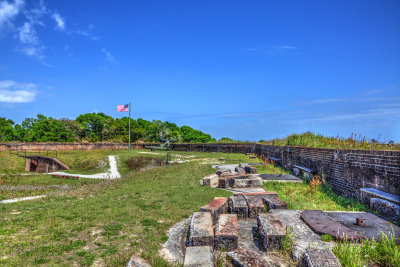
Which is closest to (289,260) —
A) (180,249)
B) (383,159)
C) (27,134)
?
(180,249)

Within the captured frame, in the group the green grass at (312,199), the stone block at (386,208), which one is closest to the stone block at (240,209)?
the green grass at (312,199)

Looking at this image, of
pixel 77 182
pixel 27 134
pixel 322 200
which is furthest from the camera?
pixel 27 134

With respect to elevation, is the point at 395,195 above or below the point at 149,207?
above

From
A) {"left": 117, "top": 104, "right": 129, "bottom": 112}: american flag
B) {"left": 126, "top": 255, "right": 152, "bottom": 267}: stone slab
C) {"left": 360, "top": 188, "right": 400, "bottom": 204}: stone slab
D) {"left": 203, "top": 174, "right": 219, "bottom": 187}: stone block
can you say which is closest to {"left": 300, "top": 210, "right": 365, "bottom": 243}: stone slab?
{"left": 360, "top": 188, "right": 400, "bottom": 204}: stone slab

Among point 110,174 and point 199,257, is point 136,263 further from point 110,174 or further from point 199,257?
point 110,174

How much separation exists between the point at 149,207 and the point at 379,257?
4459 millimetres

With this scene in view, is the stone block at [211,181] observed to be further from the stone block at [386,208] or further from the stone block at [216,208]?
the stone block at [386,208]

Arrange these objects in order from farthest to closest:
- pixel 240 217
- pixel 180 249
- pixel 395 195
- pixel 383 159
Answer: pixel 383 159 < pixel 395 195 < pixel 240 217 < pixel 180 249

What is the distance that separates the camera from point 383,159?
5.36m

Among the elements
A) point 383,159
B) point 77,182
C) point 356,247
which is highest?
point 383,159

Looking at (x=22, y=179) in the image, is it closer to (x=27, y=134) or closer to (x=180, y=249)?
(x=180, y=249)

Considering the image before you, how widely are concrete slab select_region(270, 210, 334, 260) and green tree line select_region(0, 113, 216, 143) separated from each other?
115 feet

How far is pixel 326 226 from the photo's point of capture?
371 cm

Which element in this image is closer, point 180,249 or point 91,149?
point 180,249
